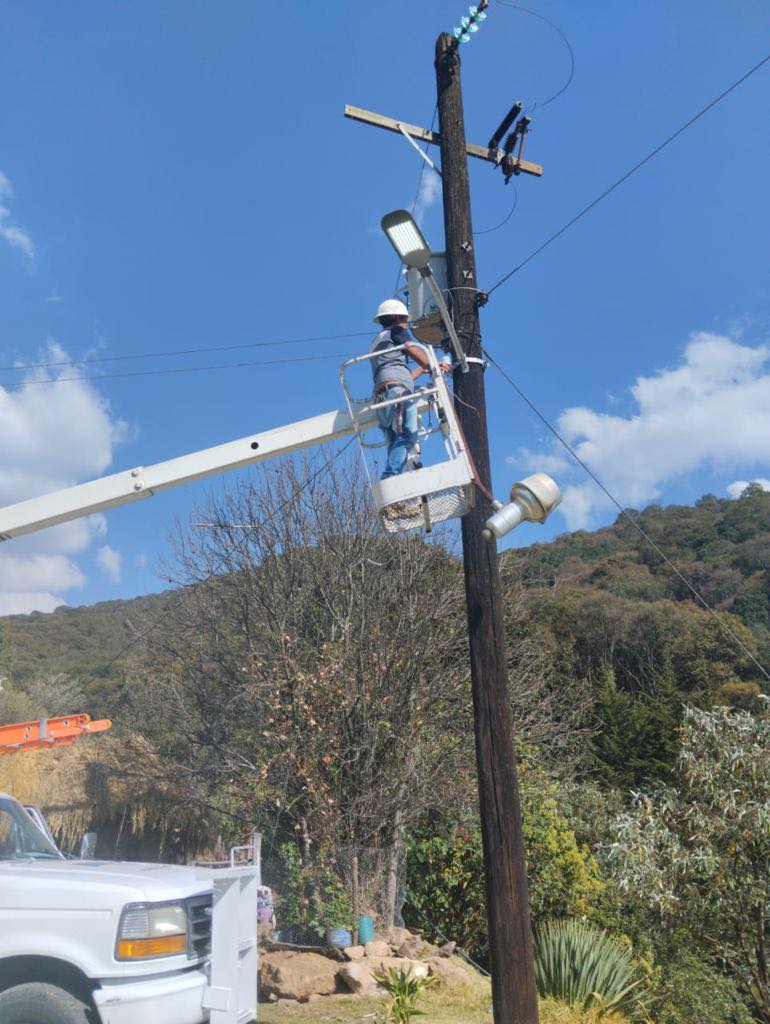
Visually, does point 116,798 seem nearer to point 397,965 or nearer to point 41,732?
point 41,732

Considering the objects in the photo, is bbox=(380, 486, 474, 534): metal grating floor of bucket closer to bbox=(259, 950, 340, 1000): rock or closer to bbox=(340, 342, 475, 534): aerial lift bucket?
bbox=(340, 342, 475, 534): aerial lift bucket

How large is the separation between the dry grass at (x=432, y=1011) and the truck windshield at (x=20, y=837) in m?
2.79

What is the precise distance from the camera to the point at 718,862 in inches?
355

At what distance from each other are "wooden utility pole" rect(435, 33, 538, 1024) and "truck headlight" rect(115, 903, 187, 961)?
8.10 ft

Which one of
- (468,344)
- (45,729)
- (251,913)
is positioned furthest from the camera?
(45,729)

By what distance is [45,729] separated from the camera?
28.1ft

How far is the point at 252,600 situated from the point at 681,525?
156 ft

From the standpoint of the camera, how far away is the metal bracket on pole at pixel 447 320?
20.7 feet

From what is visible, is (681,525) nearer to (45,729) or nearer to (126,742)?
(126,742)

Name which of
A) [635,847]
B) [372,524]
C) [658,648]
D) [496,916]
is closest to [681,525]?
[658,648]

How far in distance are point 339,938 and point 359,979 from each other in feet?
6.51

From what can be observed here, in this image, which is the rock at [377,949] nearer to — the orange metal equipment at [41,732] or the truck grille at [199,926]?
the orange metal equipment at [41,732]

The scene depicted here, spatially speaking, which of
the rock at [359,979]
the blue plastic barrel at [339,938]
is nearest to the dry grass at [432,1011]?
the rock at [359,979]

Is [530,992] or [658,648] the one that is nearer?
[530,992]
